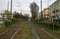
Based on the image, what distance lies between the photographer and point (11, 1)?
66.1 metres

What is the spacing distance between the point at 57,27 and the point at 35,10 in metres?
103

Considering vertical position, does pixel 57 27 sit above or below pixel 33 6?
below

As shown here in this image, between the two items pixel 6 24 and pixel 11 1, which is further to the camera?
pixel 11 1

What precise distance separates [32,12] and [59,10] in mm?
49469

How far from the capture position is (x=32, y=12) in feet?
454

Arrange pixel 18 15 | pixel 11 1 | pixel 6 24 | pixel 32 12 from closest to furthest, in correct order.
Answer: pixel 6 24
pixel 11 1
pixel 32 12
pixel 18 15

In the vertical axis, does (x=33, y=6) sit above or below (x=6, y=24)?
above

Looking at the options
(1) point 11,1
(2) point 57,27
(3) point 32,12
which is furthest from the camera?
(3) point 32,12

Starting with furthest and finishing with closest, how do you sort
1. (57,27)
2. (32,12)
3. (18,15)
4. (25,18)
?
(25,18) → (18,15) → (32,12) → (57,27)

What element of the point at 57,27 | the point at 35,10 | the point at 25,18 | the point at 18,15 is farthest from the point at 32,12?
the point at 57,27

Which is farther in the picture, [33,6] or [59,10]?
[33,6]

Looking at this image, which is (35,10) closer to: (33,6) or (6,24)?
(33,6)

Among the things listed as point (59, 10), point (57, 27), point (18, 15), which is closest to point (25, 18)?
point (18, 15)

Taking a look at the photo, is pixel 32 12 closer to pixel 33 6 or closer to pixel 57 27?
pixel 33 6
